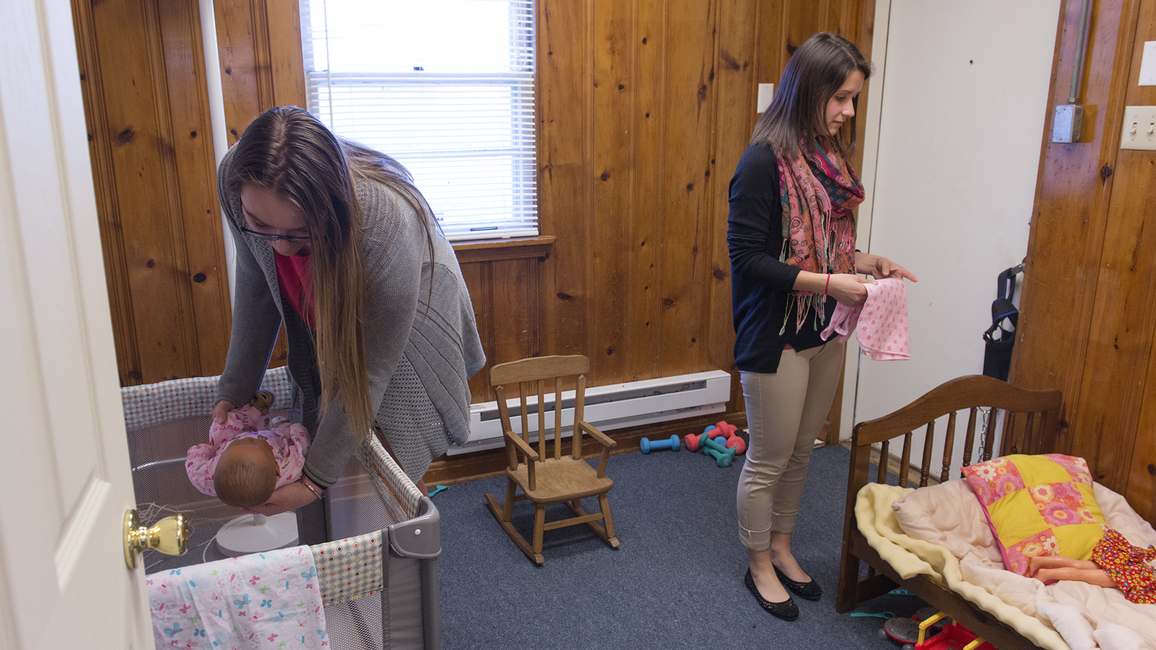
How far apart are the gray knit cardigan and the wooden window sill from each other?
1.00 meters

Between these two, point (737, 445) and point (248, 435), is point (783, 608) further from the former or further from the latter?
point (248, 435)

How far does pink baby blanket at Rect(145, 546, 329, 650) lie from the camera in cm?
98

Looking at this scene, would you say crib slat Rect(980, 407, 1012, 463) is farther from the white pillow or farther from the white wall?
the white wall

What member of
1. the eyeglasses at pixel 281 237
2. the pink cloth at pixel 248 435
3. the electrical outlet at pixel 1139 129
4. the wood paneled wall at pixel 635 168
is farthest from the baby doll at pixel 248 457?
the electrical outlet at pixel 1139 129

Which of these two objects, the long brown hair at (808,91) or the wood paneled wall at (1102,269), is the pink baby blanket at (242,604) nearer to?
the long brown hair at (808,91)

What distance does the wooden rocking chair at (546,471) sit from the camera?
2277 millimetres

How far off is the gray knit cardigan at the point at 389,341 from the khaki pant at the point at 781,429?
A: 687mm

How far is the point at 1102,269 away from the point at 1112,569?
2.42 feet

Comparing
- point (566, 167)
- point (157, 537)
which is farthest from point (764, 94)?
point (157, 537)

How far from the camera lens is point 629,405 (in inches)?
116

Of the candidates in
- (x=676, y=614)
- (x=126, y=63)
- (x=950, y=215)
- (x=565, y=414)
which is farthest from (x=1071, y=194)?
(x=126, y=63)

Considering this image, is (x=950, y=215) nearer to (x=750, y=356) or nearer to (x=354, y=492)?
(x=750, y=356)

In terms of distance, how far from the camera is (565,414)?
109 inches

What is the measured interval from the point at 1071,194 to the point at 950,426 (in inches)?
26.4
